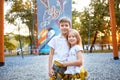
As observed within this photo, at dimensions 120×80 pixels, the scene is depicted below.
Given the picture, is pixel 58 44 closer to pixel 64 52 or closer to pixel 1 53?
pixel 64 52

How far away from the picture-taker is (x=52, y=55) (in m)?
3.13

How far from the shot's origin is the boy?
301cm

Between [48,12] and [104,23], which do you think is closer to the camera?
[48,12]

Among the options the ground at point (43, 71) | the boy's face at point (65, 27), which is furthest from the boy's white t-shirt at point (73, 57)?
the ground at point (43, 71)

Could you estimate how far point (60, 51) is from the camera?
305cm

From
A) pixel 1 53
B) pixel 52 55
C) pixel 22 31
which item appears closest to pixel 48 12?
pixel 1 53

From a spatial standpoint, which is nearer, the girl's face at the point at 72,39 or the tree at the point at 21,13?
the girl's face at the point at 72,39

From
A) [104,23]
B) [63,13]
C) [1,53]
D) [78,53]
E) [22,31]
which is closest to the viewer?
[78,53]

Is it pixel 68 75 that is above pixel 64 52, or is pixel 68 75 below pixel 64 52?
below

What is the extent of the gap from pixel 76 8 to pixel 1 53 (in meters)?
25.5

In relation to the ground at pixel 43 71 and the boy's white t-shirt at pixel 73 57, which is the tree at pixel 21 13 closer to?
the ground at pixel 43 71

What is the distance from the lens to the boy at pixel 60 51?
301 cm

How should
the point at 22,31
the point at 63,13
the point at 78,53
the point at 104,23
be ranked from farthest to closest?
the point at 22,31 < the point at 104,23 < the point at 63,13 < the point at 78,53

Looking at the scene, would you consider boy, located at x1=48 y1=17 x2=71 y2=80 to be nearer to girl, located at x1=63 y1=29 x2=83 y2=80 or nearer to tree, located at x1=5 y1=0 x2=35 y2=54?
girl, located at x1=63 y1=29 x2=83 y2=80
